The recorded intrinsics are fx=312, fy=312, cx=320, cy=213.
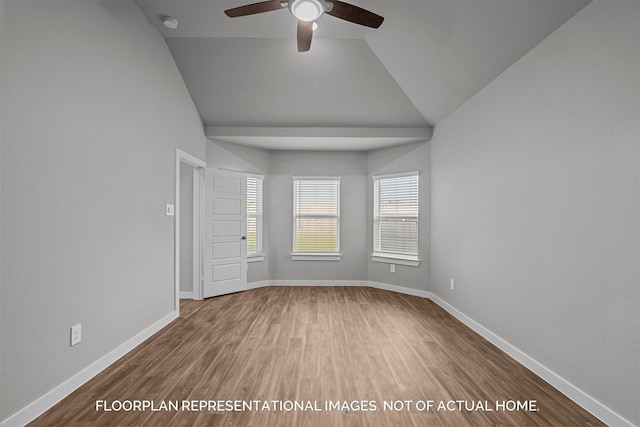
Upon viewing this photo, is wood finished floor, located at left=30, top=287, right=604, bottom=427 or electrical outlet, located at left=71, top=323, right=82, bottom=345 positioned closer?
wood finished floor, located at left=30, top=287, right=604, bottom=427

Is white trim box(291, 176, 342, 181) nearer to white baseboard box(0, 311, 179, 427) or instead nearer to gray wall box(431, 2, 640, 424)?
gray wall box(431, 2, 640, 424)

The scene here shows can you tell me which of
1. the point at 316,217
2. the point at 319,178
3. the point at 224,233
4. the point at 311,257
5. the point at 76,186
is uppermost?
the point at 319,178

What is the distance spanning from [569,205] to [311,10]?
229 cm

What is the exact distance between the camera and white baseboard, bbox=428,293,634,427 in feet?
6.24

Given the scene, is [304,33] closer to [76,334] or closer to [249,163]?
[76,334]

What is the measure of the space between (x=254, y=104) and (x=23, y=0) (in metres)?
2.72

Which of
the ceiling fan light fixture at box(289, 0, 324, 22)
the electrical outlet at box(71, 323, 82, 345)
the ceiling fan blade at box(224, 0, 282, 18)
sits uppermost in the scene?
the ceiling fan blade at box(224, 0, 282, 18)

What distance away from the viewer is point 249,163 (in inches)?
212

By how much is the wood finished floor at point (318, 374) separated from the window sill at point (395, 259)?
1153 mm

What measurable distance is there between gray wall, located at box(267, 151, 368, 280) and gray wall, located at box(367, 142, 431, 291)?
135 millimetres

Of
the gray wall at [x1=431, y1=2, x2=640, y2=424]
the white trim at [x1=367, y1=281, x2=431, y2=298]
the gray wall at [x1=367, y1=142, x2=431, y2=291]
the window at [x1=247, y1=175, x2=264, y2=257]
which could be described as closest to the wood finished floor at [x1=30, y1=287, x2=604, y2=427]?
the gray wall at [x1=431, y1=2, x2=640, y2=424]

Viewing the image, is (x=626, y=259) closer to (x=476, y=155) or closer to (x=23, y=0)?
(x=476, y=155)

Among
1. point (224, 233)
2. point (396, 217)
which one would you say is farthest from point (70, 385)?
point (396, 217)

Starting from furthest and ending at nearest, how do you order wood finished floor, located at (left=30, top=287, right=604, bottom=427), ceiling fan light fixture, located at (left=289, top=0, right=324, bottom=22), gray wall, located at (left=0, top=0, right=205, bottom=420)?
ceiling fan light fixture, located at (left=289, top=0, right=324, bottom=22) → wood finished floor, located at (left=30, top=287, right=604, bottom=427) → gray wall, located at (left=0, top=0, right=205, bottom=420)
